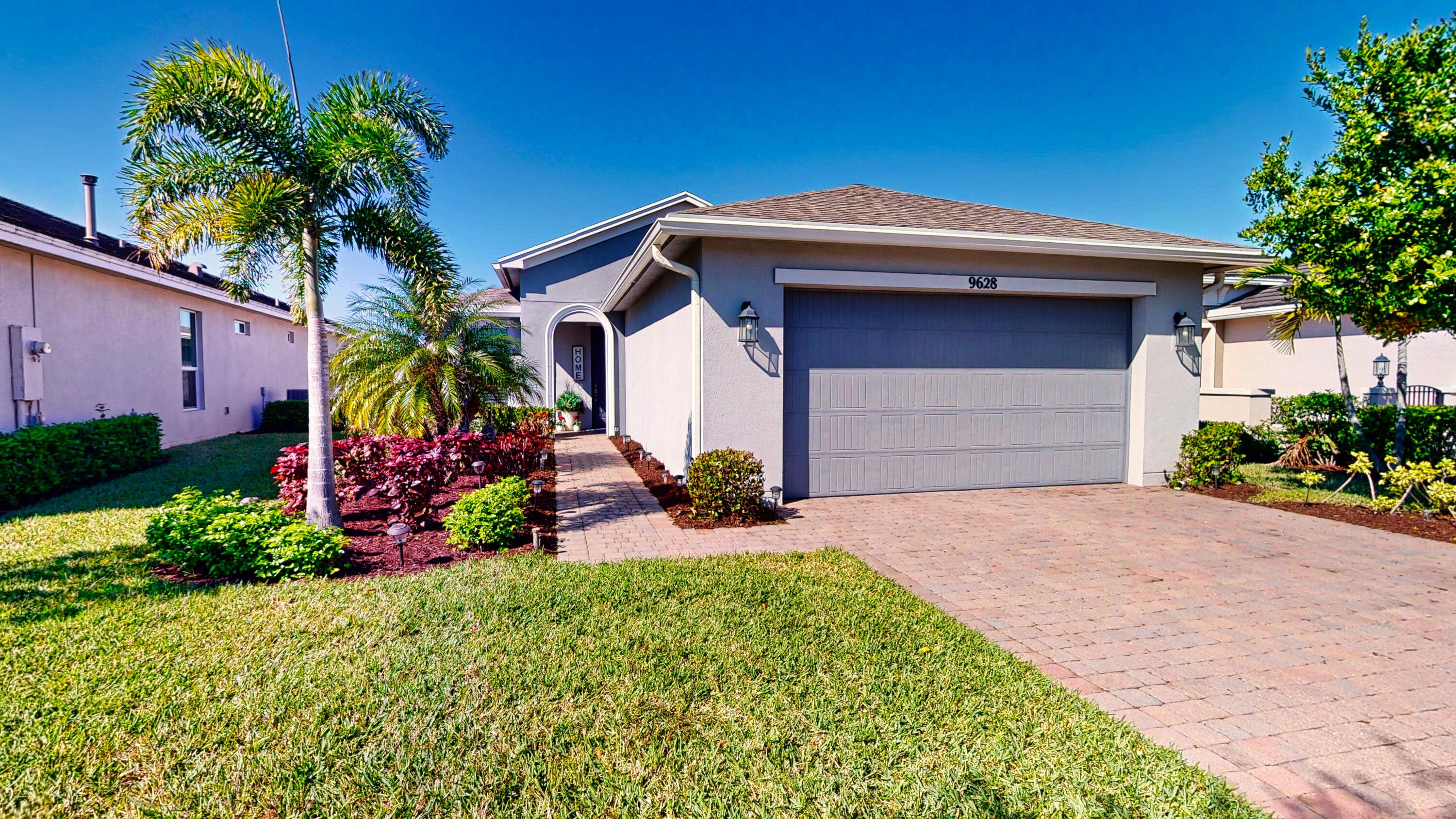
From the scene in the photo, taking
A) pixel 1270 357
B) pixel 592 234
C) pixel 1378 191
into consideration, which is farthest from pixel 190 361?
pixel 1270 357

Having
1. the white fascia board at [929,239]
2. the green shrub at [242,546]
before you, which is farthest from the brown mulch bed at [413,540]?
the white fascia board at [929,239]

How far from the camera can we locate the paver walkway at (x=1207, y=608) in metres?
2.71

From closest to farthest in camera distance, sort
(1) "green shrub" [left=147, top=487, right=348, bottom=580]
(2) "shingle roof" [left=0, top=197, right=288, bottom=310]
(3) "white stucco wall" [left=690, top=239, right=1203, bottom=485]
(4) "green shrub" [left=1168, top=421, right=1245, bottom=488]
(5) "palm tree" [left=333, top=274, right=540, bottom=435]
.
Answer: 1. (1) "green shrub" [left=147, top=487, right=348, bottom=580]
2. (3) "white stucco wall" [left=690, top=239, right=1203, bottom=485]
3. (4) "green shrub" [left=1168, top=421, right=1245, bottom=488]
4. (5) "palm tree" [left=333, top=274, right=540, bottom=435]
5. (2) "shingle roof" [left=0, top=197, right=288, bottom=310]

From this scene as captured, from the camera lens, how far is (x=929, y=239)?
7438 mm

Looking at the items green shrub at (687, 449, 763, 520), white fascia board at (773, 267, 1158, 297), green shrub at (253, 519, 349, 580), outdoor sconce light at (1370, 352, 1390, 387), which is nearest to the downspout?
green shrub at (687, 449, 763, 520)

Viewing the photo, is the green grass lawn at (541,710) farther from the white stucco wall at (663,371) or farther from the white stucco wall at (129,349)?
the white stucco wall at (129,349)

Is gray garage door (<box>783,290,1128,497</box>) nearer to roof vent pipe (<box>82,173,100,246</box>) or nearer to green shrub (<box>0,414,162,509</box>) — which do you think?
green shrub (<box>0,414,162,509</box>)

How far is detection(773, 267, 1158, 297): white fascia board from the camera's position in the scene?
753 cm

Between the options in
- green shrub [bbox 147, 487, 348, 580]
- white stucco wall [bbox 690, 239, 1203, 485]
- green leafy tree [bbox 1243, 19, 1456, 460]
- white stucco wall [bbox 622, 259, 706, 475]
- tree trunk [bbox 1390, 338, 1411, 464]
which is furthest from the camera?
white stucco wall [bbox 622, 259, 706, 475]

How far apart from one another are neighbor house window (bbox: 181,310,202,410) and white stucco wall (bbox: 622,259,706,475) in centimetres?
987

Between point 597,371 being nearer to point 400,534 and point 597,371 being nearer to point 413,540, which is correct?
point 413,540

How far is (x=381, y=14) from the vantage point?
793 cm

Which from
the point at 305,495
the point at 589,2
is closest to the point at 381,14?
the point at 589,2

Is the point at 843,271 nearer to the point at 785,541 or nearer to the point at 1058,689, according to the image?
the point at 785,541
